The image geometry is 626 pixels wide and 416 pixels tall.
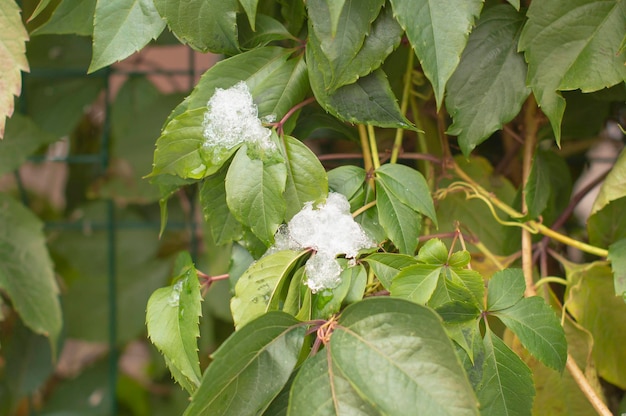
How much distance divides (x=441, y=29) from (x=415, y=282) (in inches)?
7.1

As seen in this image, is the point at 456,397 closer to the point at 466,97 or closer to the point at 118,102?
the point at 466,97

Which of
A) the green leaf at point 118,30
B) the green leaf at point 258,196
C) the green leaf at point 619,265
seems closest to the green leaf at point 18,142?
the green leaf at point 118,30

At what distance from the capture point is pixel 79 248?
1115mm

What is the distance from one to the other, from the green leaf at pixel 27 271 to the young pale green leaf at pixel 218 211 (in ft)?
1.17

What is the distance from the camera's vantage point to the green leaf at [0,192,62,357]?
Result: 0.79 meters

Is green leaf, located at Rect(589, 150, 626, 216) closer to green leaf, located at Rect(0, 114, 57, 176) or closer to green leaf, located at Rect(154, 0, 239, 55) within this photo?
green leaf, located at Rect(154, 0, 239, 55)

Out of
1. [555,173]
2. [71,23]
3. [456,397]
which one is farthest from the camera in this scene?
[555,173]

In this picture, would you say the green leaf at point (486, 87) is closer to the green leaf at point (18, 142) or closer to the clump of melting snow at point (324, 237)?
the clump of melting snow at point (324, 237)

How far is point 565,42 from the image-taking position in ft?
1.75

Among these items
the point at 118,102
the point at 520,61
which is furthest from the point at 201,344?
the point at 520,61

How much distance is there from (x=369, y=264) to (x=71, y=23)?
358mm

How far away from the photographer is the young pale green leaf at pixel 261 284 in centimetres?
49

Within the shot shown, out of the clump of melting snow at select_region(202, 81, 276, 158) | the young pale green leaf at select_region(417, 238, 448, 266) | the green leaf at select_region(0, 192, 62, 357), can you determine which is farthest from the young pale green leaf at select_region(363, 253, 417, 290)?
the green leaf at select_region(0, 192, 62, 357)

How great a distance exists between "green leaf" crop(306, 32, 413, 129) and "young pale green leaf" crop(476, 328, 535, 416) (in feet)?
0.63
